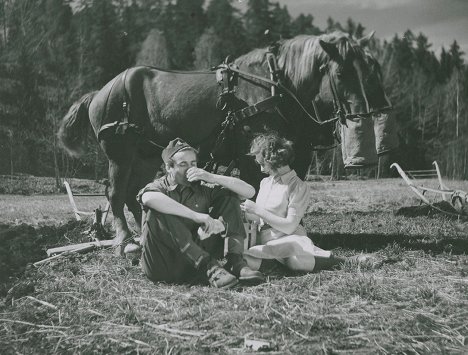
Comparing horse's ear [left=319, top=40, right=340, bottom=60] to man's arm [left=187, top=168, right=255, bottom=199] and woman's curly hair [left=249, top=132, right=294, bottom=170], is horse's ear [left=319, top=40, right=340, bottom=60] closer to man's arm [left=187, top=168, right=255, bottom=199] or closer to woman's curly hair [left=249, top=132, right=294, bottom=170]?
woman's curly hair [left=249, top=132, right=294, bottom=170]

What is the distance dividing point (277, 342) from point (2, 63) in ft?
17.3

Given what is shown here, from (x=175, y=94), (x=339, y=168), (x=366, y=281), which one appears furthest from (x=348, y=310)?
(x=339, y=168)

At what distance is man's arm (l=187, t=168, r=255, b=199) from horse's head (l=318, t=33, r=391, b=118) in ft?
4.24

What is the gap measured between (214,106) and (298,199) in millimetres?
1391

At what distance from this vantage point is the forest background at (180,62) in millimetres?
6156

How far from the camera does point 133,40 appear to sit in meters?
13.7

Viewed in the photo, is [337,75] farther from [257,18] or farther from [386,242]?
[257,18]

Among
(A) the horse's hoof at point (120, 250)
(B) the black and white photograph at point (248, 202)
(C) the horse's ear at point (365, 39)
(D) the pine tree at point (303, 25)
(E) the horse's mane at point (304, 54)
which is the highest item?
(D) the pine tree at point (303, 25)

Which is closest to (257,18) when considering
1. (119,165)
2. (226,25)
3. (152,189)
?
(226,25)

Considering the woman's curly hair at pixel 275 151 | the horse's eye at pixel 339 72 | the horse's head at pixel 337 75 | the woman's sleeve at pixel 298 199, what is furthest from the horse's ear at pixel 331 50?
the woman's sleeve at pixel 298 199

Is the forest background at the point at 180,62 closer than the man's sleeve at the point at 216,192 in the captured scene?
No

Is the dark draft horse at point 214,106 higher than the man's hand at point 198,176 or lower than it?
higher

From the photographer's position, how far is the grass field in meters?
2.23

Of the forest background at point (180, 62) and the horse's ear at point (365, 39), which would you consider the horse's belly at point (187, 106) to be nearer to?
the forest background at point (180, 62)
